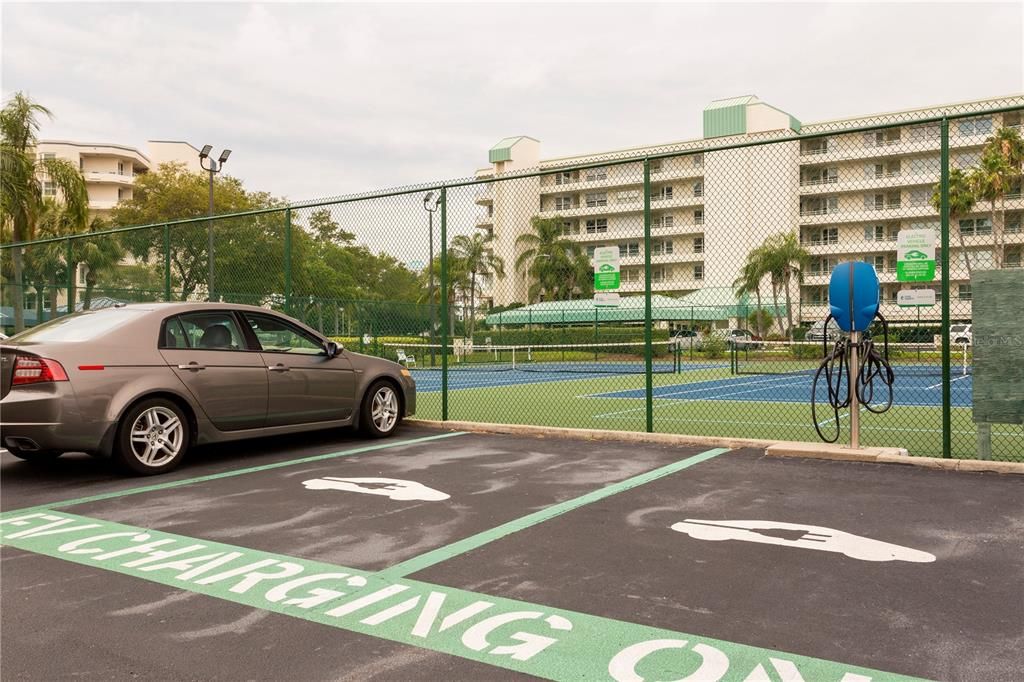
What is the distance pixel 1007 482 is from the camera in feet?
20.8

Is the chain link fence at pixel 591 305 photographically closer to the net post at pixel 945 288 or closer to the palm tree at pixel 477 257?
the net post at pixel 945 288

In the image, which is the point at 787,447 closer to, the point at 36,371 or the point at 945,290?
the point at 945,290

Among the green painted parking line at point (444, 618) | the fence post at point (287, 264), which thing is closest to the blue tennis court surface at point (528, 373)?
the fence post at point (287, 264)

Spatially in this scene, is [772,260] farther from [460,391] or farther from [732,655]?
[732,655]

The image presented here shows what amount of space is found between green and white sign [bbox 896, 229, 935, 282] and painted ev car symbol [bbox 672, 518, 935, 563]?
130 inches

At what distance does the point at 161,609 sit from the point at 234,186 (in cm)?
4883

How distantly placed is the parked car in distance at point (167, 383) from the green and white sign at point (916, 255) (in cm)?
568

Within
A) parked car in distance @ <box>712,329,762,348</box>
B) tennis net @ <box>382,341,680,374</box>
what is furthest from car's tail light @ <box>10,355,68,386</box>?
parked car in distance @ <box>712,329,762,348</box>

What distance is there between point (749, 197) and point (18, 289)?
59044 mm

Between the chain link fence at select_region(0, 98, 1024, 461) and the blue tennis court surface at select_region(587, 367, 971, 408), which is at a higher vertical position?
the chain link fence at select_region(0, 98, 1024, 461)

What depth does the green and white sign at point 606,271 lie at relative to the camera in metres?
9.13

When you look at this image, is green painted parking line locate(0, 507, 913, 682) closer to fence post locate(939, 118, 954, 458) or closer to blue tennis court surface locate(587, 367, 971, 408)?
fence post locate(939, 118, 954, 458)

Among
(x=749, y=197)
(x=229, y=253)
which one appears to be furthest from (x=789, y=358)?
(x=749, y=197)

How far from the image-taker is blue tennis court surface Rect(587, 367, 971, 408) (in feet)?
48.4
